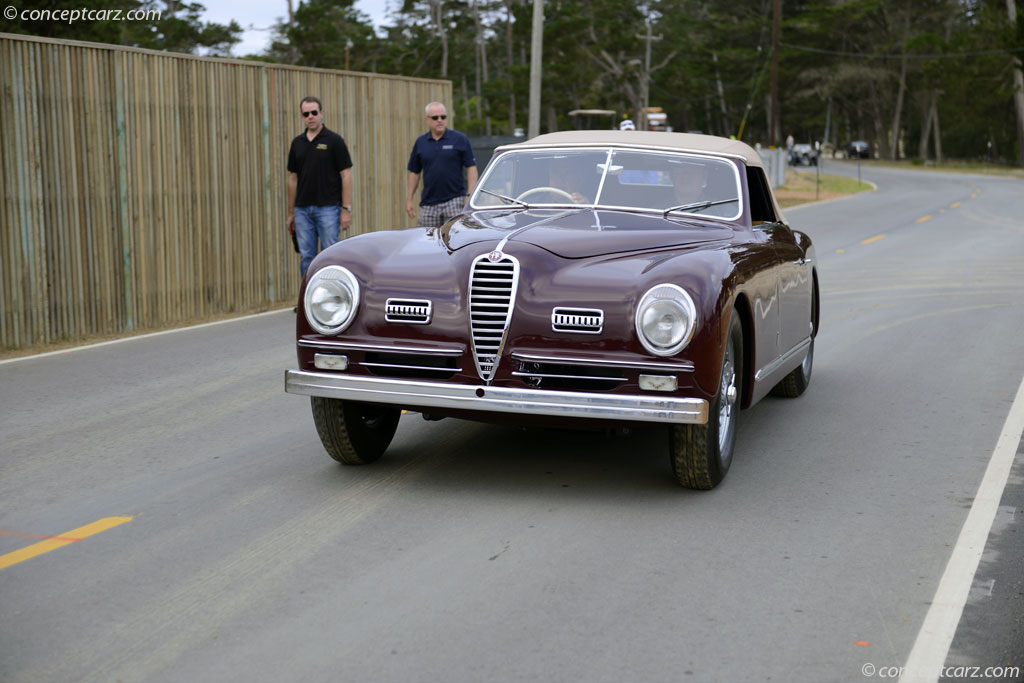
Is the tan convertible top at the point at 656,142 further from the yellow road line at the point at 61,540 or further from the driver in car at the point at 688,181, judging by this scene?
the yellow road line at the point at 61,540

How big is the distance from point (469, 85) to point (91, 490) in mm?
100064

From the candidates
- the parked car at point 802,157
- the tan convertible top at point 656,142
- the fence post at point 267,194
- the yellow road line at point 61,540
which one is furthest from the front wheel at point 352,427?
the parked car at point 802,157

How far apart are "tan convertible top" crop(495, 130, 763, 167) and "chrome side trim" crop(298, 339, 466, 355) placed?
217 centimetres

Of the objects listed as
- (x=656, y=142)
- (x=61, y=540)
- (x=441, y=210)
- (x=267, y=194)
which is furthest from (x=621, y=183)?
(x=267, y=194)

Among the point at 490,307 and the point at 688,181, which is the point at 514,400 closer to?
the point at 490,307

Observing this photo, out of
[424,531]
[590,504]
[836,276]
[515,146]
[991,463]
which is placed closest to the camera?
[424,531]

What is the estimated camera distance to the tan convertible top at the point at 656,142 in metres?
7.43

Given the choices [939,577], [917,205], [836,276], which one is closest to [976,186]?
[917,205]

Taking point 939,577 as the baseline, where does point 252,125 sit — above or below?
above

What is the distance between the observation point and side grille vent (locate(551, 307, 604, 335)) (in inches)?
221

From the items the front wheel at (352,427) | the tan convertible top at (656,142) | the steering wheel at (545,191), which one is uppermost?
the tan convertible top at (656,142)

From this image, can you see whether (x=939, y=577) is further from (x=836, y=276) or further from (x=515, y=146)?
(x=836, y=276)

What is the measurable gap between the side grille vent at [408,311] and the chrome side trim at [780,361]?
180 centimetres

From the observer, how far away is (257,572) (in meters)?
4.82
